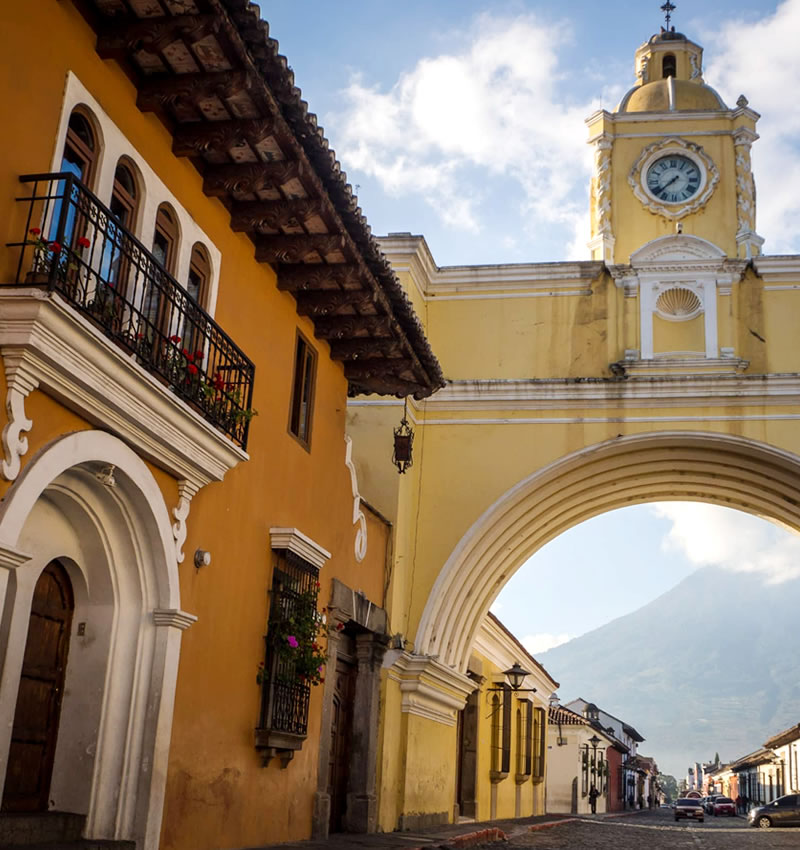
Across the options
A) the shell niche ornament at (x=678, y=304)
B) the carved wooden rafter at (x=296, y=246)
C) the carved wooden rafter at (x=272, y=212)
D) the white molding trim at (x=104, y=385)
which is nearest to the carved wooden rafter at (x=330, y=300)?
the carved wooden rafter at (x=296, y=246)

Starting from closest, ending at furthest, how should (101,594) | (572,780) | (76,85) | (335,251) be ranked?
(76,85) < (101,594) < (335,251) < (572,780)

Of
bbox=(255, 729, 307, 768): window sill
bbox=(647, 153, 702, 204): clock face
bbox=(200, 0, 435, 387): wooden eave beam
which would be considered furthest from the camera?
bbox=(647, 153, 702, 204): clock face

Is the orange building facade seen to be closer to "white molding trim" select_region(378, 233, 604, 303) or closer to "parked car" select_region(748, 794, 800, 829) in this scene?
"white molding trim" select_region(378, 233, 604, 303)

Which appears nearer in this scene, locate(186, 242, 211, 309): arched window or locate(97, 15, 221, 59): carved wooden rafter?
locate(97, 15, 221, 59): carved wooden rafter

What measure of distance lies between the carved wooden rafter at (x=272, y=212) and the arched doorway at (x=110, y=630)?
8.94 feet

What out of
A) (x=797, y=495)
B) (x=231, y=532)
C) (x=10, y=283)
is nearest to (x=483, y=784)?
(x=797, y=495)

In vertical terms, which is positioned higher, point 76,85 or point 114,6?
point 114,6

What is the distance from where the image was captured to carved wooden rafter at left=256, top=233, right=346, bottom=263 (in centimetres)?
989

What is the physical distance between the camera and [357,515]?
13102 millimetres

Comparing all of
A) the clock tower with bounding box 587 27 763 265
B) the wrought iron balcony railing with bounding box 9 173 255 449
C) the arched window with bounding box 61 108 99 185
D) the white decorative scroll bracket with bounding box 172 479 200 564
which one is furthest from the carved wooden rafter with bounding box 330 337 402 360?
the clock tower with bounding box 587 27 763 265

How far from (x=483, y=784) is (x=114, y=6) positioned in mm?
19232

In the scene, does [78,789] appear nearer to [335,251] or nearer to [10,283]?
[10,283]

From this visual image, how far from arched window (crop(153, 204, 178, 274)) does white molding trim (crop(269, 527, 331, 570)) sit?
2737 mm

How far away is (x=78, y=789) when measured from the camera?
742cm
